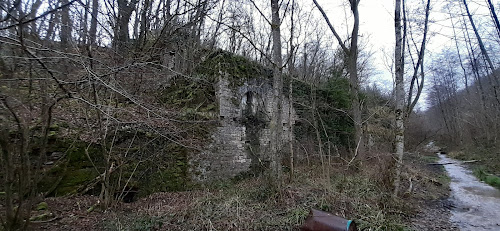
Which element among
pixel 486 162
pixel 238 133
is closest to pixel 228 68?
pixel 238 133

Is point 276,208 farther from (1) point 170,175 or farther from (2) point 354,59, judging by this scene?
(2) point 354,59

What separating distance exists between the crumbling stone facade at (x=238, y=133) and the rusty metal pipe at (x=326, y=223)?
12.3 feet

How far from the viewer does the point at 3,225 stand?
3.54 meters

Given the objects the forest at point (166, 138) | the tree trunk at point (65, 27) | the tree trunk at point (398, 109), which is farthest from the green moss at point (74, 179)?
the tree trunk at point (398, 109)

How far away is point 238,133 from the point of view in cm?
958

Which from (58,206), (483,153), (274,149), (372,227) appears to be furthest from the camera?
(483,153)

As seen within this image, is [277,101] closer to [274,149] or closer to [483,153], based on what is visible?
[274,149]

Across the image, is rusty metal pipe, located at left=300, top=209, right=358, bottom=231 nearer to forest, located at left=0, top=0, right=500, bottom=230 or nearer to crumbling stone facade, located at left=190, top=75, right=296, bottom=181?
forest, located at left=0, top=0, right=500, bottom=230

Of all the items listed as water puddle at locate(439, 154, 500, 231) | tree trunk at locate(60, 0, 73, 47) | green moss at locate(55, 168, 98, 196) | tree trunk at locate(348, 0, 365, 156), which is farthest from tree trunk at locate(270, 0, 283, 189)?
tree trunk at locate(348, 0, 365, 156)

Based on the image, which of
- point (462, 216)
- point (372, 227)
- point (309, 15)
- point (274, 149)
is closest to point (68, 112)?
point (274, 149)

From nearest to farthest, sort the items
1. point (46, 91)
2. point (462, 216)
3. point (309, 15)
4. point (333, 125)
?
point (46, 91), point (462, 216), point (309, 15), point (333, 125)

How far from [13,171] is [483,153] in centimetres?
2203

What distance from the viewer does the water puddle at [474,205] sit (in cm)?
639

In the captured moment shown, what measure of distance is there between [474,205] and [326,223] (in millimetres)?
6984
